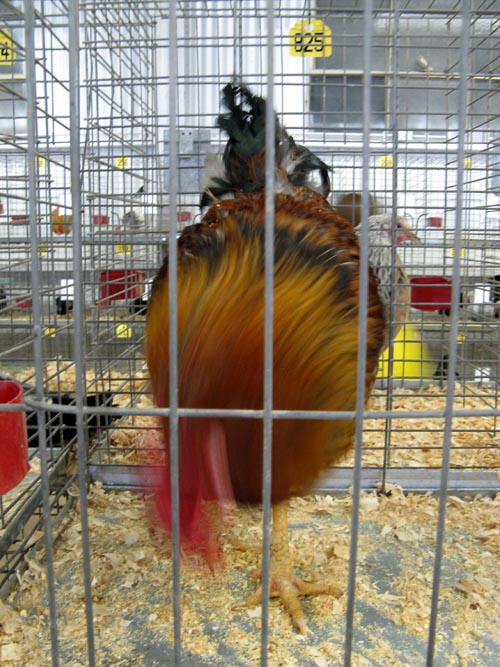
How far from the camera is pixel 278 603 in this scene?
1.54 meters

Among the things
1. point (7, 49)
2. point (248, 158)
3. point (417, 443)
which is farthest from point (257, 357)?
point (417, 443)

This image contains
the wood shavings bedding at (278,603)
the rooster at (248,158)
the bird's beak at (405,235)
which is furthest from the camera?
the bird's beak at (405,235)

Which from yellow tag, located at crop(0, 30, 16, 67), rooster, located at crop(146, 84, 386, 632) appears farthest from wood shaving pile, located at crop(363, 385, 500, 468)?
yellow tag, located at crop(0, 30, 16, 67)

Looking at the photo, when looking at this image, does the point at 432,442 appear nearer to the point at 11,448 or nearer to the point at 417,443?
the point at 417,443

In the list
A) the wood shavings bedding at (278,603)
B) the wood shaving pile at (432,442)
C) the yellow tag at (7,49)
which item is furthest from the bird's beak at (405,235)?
the yellow tag at (7,49)

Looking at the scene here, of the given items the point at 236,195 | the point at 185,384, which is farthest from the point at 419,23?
the point at 185,384

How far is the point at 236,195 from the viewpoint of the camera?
2.12 m

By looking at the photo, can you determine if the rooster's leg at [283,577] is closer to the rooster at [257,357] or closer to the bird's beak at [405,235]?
the rooster at [257,357]

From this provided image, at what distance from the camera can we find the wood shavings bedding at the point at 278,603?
1346 mm

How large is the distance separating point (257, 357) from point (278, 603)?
88 cm

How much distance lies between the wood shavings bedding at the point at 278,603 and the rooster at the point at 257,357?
4.0 inches

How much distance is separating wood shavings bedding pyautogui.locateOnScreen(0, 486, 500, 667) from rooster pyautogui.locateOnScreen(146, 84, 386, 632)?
0.10 m

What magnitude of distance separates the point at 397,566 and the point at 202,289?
113cm

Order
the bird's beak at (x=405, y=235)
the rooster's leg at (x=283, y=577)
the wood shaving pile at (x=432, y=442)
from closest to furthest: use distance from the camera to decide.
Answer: the rooster's leg at (x=283, y=577)
the wood shaving pile at (x=432, y=442)
the bird's beak at (x=405, y=235)
